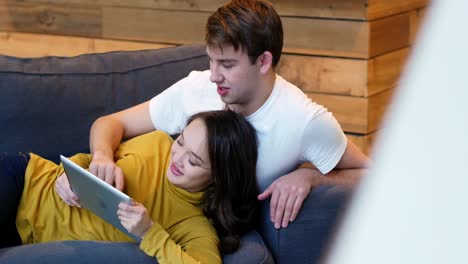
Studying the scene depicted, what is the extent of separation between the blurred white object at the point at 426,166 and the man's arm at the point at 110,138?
60.2 inches

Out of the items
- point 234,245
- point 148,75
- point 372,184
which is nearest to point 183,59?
point 148,75

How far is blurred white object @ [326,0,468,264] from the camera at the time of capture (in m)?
0.13

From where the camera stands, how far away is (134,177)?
67.0 inches

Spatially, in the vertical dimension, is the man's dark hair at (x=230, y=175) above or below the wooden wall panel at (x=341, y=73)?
below

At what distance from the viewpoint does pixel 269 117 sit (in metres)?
1.66

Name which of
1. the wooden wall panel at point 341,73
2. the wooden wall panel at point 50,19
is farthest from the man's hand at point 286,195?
the wooden wall panel at point 50,19

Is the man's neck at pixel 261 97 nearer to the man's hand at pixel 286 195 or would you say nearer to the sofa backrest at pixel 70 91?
the man's hand at pixel 286 195

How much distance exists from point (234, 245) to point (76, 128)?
0.57 meters

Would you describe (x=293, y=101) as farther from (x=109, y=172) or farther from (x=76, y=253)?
(x=76, y=253)

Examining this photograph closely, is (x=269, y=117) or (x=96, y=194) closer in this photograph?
(x=96, y=194)

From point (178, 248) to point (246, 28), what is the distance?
0.49 meters

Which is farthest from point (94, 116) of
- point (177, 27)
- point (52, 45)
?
point (52, 45)

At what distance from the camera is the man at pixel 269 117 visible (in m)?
1.62

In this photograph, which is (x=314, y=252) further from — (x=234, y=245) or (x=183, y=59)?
(x=183, y=59)
